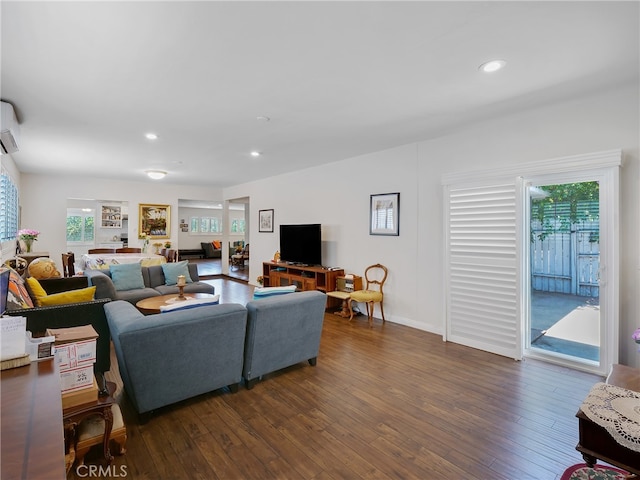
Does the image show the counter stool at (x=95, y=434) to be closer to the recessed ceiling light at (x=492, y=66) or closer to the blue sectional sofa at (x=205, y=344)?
the blue sectional sofa at (x=205, y=344)

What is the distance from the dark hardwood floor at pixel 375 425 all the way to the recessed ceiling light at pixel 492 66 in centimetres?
259

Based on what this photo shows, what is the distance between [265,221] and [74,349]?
5789mm

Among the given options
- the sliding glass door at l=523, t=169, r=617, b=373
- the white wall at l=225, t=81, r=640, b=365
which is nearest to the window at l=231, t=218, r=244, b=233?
the white wall at l=225, t=81, r=640, b=365

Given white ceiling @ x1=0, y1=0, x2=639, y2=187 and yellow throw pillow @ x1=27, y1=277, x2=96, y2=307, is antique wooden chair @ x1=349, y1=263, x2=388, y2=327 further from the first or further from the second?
yellow throw pillow @ x1=27, y1=277, x2=96, y2=307

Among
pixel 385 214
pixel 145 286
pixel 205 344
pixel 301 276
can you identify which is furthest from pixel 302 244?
pixel 205 344

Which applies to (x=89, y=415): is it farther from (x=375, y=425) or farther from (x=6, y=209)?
(x=6, y=209)

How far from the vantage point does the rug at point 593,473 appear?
165 centimetres

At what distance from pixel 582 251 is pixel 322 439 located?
305cm

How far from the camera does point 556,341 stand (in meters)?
3.45

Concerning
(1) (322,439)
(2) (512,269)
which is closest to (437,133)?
(2) (512,269)

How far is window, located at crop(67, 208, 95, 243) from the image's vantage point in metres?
9.95

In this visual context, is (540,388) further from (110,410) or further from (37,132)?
(37,132)

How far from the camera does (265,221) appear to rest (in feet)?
24.6

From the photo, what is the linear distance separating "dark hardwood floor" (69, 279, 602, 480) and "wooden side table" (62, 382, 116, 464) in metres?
A: 0.15
